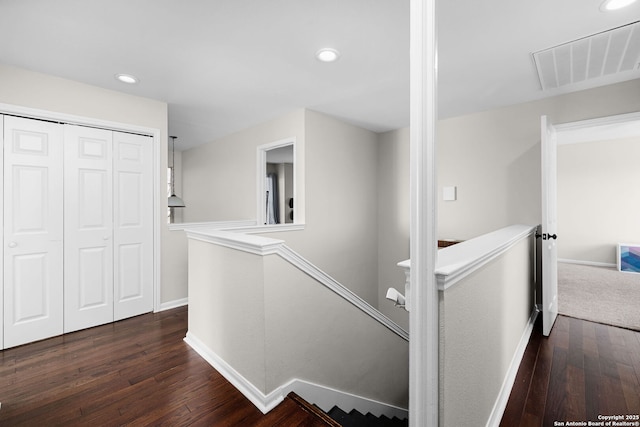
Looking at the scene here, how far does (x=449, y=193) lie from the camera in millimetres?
3863

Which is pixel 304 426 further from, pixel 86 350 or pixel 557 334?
pixel 557 334

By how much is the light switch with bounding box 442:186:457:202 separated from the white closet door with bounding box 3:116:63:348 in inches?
170

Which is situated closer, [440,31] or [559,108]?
[440,31]

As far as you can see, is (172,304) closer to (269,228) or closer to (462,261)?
(269,228)

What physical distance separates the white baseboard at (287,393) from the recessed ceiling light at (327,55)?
2.37 metres

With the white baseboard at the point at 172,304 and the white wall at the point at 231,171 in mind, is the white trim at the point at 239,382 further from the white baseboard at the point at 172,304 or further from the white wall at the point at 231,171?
the white wall at the point at 231,171

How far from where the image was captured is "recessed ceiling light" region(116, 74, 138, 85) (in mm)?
2576

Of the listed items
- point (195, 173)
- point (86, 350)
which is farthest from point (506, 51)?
point (195, 173)

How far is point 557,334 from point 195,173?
19.8 feet

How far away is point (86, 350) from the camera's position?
2.34 m

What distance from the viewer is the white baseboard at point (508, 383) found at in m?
1.58

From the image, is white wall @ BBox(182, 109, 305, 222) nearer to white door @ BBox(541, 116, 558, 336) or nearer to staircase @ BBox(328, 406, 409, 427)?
staircase @ BBox(328, 406, 409, 427)

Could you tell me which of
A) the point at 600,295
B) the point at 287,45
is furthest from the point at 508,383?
the point at 600,295

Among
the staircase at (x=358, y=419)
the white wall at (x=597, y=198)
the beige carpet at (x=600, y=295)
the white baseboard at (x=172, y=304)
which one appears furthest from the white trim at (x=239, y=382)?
the white wall at (x=597, y=198)
